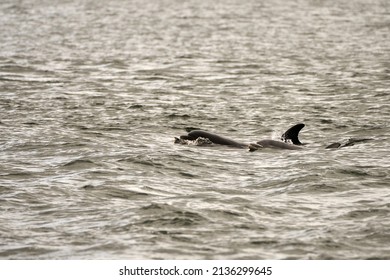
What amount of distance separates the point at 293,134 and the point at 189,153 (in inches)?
108

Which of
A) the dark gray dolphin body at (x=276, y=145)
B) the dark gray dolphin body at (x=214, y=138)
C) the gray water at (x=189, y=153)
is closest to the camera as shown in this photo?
the gray water at (x=189, y=153)

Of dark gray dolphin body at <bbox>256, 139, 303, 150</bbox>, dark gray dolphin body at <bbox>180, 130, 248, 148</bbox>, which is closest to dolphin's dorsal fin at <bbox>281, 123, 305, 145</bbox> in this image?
dark gray dolphin body at <bbox>256, 139, 303, 150</bbox>

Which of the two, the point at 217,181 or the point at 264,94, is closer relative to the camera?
the point at 217,181

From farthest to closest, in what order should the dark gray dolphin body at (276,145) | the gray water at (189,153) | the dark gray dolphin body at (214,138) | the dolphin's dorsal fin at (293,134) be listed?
the dolphin's dorsal fin at (293,134) → the dark gray dolphin body at (214,138) → the dark gray dolphin body at (276,145) → the gray water at (189,153)

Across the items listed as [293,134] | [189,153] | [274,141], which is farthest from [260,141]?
[189,153]

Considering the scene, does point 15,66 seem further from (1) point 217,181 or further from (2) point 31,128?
(1) point 217,181

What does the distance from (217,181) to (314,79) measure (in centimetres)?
1974

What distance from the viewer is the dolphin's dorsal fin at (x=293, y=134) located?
80.1ft

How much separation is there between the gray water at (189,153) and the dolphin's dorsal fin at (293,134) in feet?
2.52

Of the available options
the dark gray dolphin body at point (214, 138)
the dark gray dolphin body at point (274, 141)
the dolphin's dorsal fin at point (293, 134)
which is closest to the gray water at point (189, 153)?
the dark gray dolphin body at point (274, 141)

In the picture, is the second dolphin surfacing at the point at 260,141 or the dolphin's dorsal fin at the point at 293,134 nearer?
the second dolphin surfacing at the point at 260,141

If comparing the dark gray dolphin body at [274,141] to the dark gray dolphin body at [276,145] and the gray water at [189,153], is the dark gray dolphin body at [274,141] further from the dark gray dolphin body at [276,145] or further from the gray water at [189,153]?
the gray water at [189,153]

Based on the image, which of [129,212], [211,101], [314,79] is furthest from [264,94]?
[129,212]

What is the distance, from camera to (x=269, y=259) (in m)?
15.3
